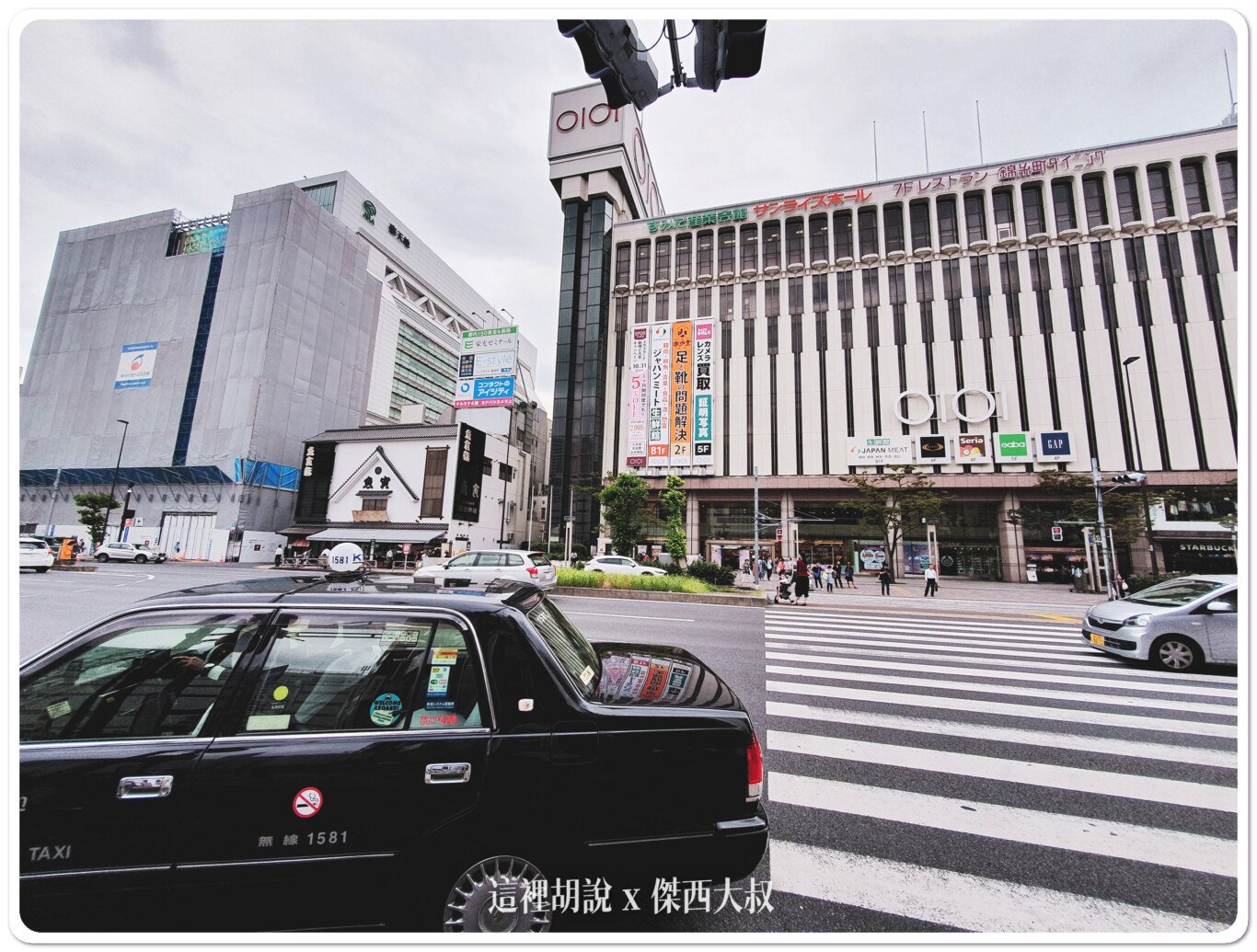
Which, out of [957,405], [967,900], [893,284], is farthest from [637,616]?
[893,284]

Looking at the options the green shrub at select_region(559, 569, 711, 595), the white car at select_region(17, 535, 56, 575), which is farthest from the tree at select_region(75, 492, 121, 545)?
the green shrub at select_region(559, 569, 711, 595)

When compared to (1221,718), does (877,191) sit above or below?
above

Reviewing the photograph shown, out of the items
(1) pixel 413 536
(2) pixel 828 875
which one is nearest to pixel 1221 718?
(2) pixel 828 875

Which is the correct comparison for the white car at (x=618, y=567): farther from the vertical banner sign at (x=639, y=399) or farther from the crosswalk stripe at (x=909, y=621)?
the vertical banner sign at (x=639, y=399)

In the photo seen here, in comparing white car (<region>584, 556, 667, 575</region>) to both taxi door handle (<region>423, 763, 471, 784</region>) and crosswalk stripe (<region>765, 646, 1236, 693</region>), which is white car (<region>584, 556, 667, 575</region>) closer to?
crosswalk stripe (<region>765, 646, 1236, 693</region>)

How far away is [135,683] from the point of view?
249 cm

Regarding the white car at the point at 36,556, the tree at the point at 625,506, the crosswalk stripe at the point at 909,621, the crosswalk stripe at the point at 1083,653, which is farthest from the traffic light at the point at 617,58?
the tree at the point at 625,506

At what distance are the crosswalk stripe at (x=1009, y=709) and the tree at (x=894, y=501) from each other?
28.8 metres

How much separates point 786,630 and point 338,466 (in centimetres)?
3959

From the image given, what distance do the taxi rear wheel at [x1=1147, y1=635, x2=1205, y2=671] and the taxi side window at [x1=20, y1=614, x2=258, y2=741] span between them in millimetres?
11495

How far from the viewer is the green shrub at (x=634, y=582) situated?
18.0 metres

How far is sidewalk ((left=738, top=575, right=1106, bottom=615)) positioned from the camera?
19.2 meters
